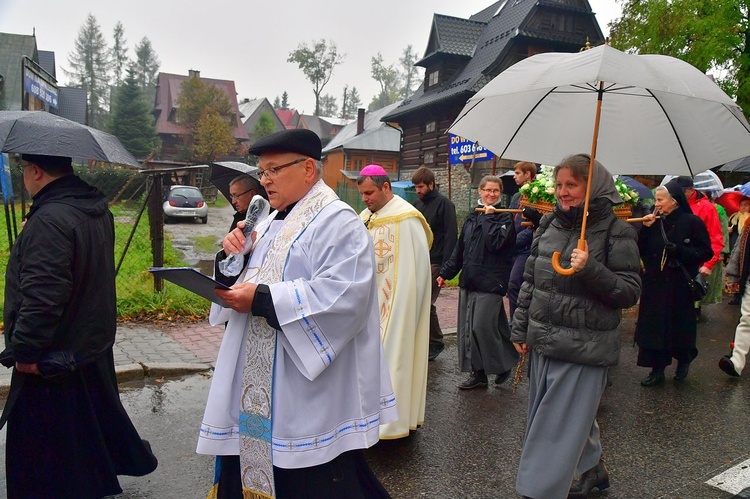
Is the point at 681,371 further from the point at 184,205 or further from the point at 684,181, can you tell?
the point at 184,205

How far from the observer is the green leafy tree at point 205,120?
40.0 m

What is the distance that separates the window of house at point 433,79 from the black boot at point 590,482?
24.9 m

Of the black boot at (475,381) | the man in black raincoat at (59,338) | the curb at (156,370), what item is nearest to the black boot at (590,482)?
the black boot at (475,381)

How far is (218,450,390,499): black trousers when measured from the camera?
2389 millimetres

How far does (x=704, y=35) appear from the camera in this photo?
45.3 ft

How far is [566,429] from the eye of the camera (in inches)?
127

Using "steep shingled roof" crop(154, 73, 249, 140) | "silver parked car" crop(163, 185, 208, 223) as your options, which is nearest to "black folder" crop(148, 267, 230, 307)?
"silver parked car" crop(163, 185, 208, 223)

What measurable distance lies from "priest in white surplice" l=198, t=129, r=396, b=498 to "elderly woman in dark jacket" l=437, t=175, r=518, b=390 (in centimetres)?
294

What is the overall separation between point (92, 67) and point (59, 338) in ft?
249

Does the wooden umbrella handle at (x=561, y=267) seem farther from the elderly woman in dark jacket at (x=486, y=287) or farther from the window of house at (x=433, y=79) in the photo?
the window of house at (x=433, y=79)

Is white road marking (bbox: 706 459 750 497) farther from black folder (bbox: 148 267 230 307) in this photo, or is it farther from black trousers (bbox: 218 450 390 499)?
black folder (bbox: 148 267 230 307)

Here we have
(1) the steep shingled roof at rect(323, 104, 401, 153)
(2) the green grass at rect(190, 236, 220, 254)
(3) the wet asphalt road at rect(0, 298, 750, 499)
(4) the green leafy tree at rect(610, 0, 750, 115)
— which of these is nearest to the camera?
(3) the wet asphalt road at rect(0, 298, 750, 499)

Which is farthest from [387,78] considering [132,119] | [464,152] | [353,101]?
[464,152]

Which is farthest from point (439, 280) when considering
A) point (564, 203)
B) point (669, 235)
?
point (564, 203)
